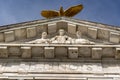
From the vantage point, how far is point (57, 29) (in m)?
20.6

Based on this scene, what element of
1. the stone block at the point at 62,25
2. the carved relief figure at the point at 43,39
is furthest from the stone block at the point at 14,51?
the stone block at the point at 62,25

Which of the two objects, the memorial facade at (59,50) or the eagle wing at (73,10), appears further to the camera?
the eagle wing at (73,10)

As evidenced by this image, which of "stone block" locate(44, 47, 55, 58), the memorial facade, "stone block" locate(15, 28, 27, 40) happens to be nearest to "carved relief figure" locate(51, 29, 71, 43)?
the memorial facade

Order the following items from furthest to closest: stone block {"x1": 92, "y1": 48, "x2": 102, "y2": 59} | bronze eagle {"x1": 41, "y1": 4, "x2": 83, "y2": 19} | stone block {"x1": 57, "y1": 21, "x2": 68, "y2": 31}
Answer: bronze eagle {"x1": 41, "y1": 4, "x2": 83, "y2": 19} < stone block {"x1": 57, "y1": 21, "x2": 68, "y2": 31} < stone block {"x1": 92, "y1": 48, "x2": 102, "y2": 59}

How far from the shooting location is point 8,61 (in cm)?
1900

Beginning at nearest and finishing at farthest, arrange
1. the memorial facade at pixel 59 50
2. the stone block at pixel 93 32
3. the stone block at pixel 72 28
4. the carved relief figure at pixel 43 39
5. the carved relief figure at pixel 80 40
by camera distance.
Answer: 1. the memorial facade at pixel 59 50
2. the carved relief figure at pixel 80 40
3. the carved relief figure at pixel 43 39
4. the stone block at pixel 93 32
5. the stone block at pixel 72 28

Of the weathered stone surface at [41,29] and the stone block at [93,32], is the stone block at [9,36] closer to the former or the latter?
the weathered stone surface at [41,29]

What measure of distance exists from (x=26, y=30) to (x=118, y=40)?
4502mm

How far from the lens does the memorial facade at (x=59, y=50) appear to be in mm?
18062

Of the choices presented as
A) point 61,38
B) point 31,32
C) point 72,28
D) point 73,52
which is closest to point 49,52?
point 73,52

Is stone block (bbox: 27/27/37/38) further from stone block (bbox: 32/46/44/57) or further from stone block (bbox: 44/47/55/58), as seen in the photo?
stone block (bbox: 44/47/55/58)

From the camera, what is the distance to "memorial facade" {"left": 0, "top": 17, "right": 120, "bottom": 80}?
59.3ft

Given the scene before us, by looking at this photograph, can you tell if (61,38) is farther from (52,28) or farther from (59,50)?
(59,50)

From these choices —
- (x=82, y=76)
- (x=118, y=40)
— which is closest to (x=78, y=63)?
(x=82, y=76)
